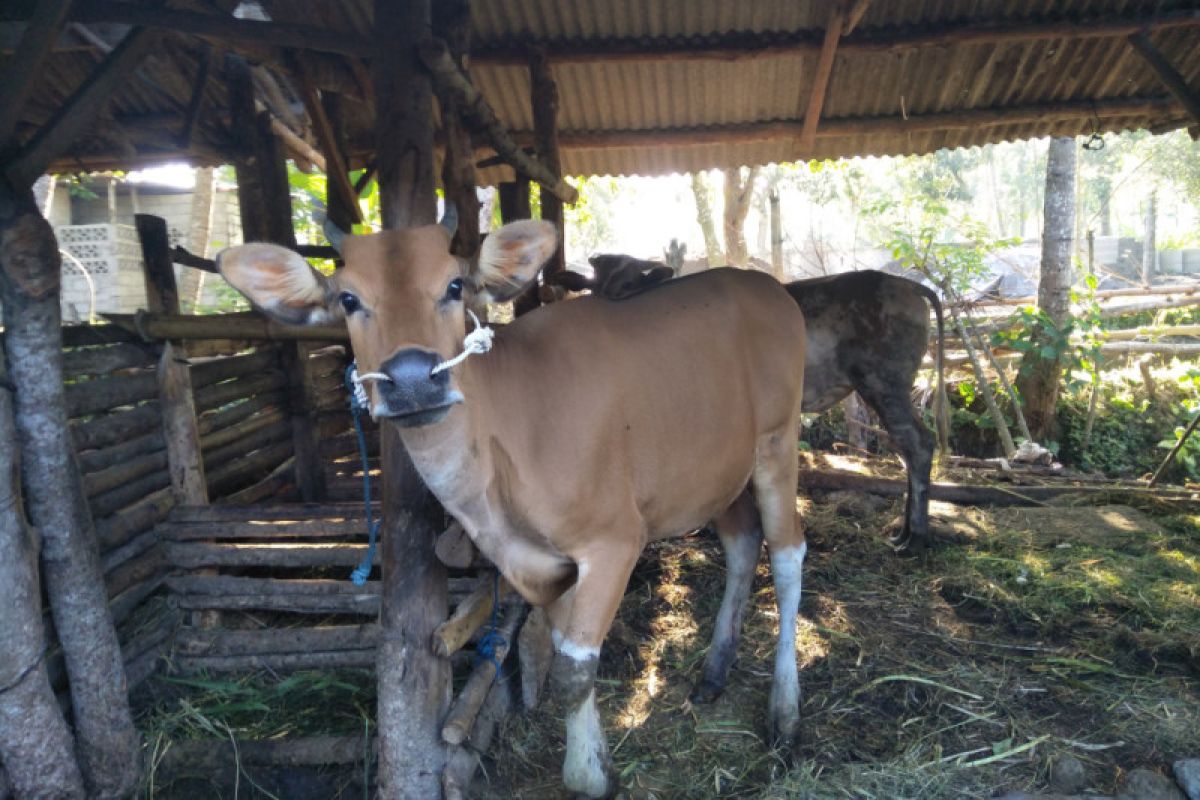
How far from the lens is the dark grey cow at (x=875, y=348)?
→ 666 centimetres

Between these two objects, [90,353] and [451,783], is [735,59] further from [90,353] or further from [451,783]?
[451,783]

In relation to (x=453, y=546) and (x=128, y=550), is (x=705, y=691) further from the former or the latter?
(x=128, y=550)

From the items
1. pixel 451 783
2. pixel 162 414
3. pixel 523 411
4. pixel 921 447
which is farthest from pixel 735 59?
pixel 451 783

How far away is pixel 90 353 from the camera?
4.24 meters

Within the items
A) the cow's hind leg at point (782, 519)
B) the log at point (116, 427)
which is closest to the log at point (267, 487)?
the log at point (116, 427)

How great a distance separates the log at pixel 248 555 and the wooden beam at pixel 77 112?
7.31 feet

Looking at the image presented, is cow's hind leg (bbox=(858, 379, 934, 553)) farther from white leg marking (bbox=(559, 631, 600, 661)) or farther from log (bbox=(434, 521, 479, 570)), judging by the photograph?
log (bbox=(434, 521, 479, 570))

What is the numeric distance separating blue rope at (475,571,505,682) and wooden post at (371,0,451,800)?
0.34 m

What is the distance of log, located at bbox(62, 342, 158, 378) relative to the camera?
4.11 metres

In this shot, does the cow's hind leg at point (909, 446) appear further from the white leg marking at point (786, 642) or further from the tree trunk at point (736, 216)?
the tree trunk at point (736, 216)

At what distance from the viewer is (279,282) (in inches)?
115

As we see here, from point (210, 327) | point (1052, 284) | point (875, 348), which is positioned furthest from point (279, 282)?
point (1052, 284)

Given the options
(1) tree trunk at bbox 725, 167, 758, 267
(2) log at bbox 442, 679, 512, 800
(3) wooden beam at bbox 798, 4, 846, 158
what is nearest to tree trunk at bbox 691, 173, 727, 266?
(1) tree trunk at bbox 725, 167, 758, 267

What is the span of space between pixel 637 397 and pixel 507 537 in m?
0.83
